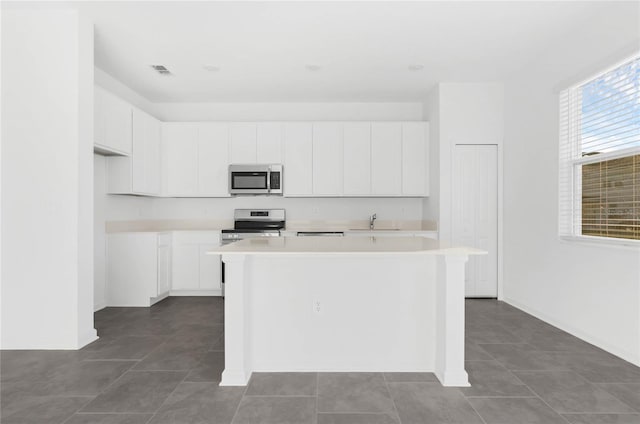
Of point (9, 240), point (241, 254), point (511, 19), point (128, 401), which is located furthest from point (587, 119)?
point (9, 240)

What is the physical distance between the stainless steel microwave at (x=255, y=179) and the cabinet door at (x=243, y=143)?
0.46 ft

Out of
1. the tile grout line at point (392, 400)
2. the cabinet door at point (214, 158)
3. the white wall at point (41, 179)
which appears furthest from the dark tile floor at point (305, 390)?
the cabinet door at point (214, 158)

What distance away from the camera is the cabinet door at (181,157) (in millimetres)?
4949

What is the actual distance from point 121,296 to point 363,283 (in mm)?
3128

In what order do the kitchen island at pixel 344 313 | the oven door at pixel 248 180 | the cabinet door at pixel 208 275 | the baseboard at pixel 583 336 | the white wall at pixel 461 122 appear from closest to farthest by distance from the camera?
the kitchen island at pixel 344 313, the baseboard at pixel 583 336, the white wall at pixel 461 122, the cabinet door at pixel 208 275, the oven door at pixel 248 180

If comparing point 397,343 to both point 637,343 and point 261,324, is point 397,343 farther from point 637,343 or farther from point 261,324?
point 637,343

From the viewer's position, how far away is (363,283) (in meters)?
2.49

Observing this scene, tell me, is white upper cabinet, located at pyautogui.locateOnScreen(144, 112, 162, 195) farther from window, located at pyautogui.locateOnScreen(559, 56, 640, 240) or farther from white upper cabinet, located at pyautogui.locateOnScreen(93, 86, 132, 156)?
window, located at pyautogui.locateOnScreen(559, 56, 640, 240)

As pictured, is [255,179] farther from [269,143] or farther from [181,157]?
[181,157]

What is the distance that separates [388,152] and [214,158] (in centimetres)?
239

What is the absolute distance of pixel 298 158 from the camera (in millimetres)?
4980

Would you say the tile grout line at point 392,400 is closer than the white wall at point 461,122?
Yes

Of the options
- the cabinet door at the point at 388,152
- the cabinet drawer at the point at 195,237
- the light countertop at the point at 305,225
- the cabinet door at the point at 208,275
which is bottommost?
the cabinet door at the point at 208,275

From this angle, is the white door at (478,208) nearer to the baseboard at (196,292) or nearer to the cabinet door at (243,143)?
the cabinet door at (243,143)
